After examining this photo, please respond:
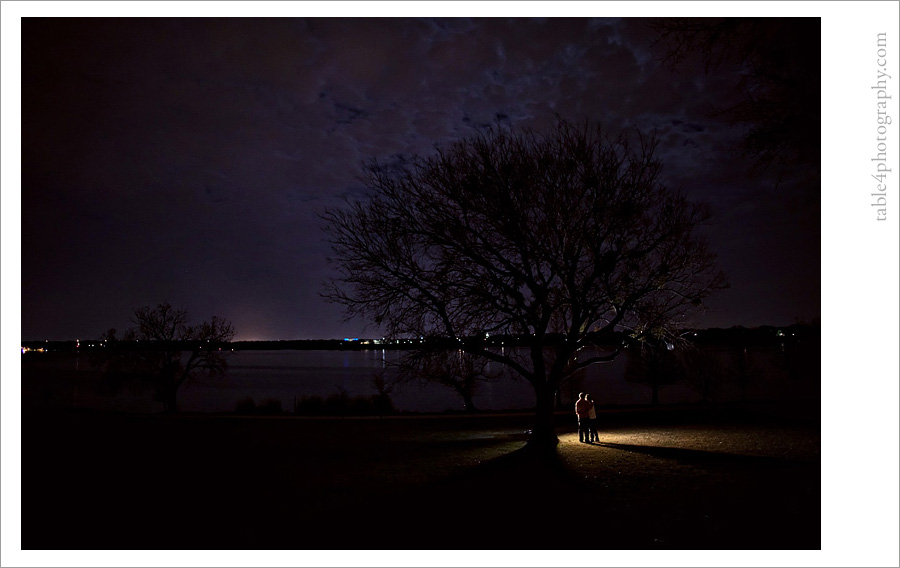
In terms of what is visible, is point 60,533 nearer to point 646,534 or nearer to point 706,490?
point 646,534

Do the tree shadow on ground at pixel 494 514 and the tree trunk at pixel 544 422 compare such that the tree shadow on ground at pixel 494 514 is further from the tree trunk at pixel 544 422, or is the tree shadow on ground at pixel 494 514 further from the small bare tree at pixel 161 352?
the small bare tree at pixel 161 352

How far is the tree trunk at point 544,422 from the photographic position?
465 inches

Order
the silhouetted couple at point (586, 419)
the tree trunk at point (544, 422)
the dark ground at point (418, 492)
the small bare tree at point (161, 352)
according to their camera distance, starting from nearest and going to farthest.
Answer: the dark ground at point (418, 492), the tree trunk at point (544, 422), the silhouetted couple at point (586, 419), the small bare tree at point (161, 352)

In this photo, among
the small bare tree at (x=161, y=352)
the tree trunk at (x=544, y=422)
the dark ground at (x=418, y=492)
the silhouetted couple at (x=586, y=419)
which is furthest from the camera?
the small bare tree at (x=161, y=352)

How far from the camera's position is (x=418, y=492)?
8094 mm

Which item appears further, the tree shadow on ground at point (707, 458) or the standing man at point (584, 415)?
the standing man at point (584, 415)

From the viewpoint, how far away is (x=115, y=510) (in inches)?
283

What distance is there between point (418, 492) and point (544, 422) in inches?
194

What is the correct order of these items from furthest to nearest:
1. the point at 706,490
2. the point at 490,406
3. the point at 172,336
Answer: the point at 490,406, the point at 172,336, the point at 706,490

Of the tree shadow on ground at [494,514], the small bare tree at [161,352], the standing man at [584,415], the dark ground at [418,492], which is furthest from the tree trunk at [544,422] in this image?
the small bare tree at [161,352]

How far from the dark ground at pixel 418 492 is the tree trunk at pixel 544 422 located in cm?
39

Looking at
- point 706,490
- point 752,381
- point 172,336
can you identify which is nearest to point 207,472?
point 706,490

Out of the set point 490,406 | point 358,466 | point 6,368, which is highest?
point 6,368

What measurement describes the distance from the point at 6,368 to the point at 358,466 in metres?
5.91
